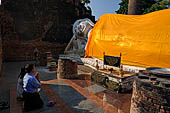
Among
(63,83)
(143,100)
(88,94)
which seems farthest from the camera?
(63,83)

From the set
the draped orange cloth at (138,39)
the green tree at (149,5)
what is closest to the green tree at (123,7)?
the green tree at (149,5)

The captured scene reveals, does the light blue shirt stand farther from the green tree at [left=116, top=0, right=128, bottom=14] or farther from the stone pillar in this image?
the green tree at [left=116, top=0, right=128, bottom=14]

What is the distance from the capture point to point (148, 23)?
463 centimetres

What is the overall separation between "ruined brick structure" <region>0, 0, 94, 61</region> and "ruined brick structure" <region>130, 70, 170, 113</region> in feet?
39.2

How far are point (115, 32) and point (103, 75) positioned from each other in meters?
2.23

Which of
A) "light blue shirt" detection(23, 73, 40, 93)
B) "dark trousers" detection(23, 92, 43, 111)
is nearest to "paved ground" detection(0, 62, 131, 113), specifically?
"dark trousers" detection(23, 92, 43, 111)

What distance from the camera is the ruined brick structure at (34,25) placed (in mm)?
11312

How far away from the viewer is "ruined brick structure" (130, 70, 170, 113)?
1.69 m

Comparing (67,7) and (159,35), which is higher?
(67,7)

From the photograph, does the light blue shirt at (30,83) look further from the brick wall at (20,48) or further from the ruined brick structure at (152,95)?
the brick wall at (20,48)

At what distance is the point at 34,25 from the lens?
42.9ft

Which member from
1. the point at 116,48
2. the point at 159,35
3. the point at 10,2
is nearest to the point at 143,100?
the point at 159,35

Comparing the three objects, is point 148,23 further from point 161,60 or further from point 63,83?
point 63,83

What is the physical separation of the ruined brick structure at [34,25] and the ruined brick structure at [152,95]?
471 inches
